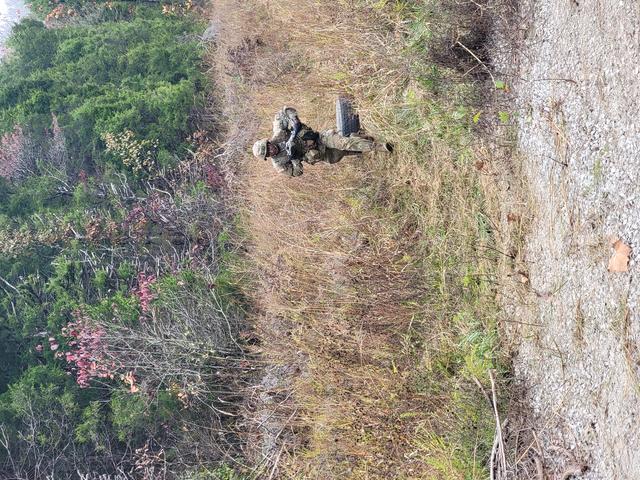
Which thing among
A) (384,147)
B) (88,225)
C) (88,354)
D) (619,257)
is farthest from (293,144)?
(88,225)

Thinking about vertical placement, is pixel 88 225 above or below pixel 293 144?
below

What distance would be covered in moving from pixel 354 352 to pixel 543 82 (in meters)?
2.92

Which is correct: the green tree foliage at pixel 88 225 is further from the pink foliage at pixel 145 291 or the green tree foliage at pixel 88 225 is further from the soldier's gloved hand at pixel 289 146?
the soldier's gloved hand at pixel 289 146

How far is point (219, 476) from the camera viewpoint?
6941 mm

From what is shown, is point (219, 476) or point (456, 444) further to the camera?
point (219, 476)

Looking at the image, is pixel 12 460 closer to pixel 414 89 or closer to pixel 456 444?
pixel 456 444

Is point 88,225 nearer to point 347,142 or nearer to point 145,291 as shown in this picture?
point 145,291

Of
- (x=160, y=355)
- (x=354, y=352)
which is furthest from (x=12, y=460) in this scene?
(x=354, y=352)

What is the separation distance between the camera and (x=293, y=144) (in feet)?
18.2

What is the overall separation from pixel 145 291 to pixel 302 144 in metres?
3.51

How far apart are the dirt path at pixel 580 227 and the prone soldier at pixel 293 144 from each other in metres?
1.67

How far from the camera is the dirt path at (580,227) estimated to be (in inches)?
132

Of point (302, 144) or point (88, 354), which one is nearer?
point (302, 144)

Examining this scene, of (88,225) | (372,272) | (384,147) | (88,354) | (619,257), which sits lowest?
(88,354)
